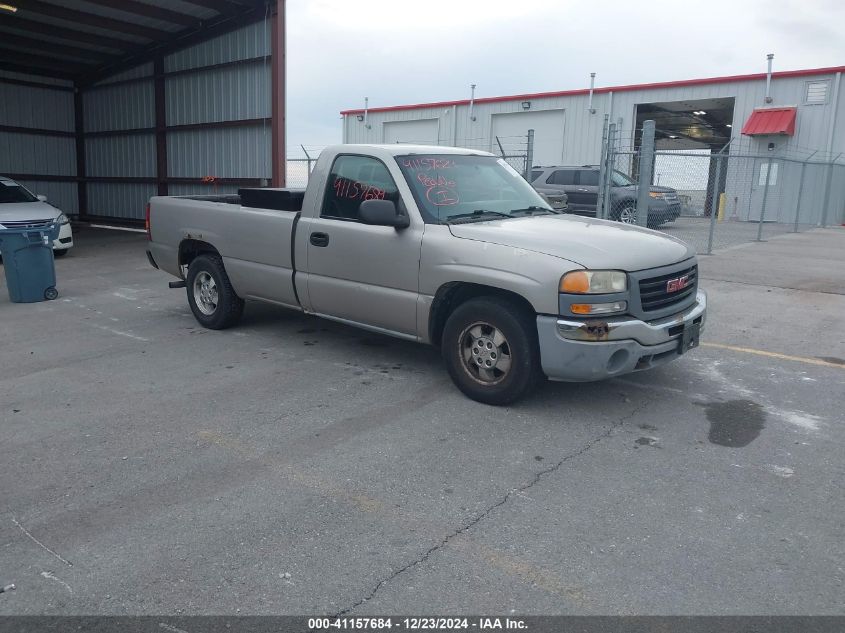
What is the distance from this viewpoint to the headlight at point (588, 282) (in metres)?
4.84

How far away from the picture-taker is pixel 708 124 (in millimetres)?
36594

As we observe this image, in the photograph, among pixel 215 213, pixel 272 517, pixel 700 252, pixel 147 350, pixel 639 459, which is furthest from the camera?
pixel 700 252

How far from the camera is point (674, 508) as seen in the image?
382 centimetres

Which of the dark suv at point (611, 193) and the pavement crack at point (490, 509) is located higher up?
the dark suv at point (611, 193)

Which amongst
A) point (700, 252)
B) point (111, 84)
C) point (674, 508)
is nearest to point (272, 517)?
point (674, 508)

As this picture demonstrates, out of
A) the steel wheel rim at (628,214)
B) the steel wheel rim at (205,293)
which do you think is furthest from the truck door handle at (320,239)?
the steel wheel rim at (628,214)

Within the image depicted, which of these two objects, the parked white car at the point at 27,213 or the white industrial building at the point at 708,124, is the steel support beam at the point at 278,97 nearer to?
the parked white car at the point at 27,213

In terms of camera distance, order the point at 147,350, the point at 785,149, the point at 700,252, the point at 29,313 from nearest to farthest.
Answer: the point at 147,350
the point at 29,313
the point at 700,252
the point at 785,149

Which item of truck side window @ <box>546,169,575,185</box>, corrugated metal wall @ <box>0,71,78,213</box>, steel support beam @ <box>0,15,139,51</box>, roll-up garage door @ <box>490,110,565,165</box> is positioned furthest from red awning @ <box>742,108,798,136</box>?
corrugated metal wall @ <box>0,71,78,213</box>

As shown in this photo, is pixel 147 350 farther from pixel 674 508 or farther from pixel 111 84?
pixel 111 84

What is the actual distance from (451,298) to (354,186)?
144 cm

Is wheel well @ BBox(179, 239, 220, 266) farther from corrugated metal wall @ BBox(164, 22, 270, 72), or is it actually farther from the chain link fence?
corrugated metal wall @ BBox(164, 22, 270, 72)

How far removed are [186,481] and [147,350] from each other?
329 cm

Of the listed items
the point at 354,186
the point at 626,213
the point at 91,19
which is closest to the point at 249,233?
the point at 354,186
